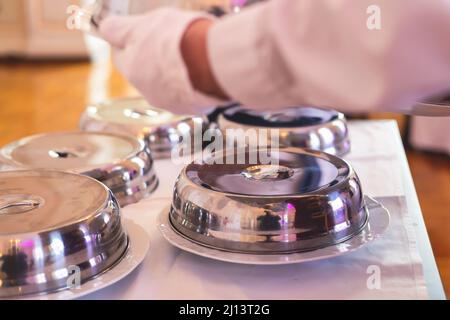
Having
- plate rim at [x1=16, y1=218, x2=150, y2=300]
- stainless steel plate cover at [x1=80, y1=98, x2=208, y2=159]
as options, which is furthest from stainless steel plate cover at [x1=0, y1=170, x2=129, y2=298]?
stainless steel plate cover at [x1=80, y1=98, x2=208, y2=159]

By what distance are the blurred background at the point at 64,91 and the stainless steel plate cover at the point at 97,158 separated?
90 cm

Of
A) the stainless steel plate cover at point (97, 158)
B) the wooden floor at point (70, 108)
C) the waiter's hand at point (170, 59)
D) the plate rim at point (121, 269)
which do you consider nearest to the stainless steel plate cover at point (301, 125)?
the stainless steel plate cover at point (97, 158)

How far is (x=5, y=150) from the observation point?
91 centimetres

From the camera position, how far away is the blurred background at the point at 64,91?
2121mm

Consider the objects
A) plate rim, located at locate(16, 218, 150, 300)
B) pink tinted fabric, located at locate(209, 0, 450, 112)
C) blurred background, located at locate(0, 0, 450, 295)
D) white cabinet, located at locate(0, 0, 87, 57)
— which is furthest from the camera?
white cabinet, located at locate(0, 0, 87, 57)

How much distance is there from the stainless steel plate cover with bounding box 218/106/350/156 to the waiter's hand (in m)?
0.42

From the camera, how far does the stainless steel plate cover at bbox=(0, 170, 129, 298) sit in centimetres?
60

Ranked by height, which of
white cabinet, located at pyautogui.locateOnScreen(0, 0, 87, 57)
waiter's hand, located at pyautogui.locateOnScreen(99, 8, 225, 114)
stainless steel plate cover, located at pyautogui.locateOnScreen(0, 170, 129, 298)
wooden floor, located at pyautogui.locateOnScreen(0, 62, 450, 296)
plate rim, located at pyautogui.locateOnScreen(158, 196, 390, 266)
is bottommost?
wooden floor, located at pyautogui.locateOnScreen(0, 62, 450, 296)

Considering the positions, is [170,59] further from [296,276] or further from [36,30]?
[36,30]

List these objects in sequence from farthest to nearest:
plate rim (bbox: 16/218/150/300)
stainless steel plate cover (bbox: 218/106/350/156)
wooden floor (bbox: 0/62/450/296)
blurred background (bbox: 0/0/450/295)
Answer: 1. blurred background (bbox: 0/0/450/295)
2. wooden floor (bbox: 0/62/450/296)
3. stainless steel plate cover (bbox: 218/106/350/156)
4. plate rim (bbox: 16/218/150/300)

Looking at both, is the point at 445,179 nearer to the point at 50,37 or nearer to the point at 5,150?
the point at 5,150

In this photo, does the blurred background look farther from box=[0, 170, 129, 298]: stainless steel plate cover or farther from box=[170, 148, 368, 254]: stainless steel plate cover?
box=[0, 170, 129, 298]: stainless steel plate cover

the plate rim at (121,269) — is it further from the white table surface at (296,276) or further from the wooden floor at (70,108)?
the wooden floor at (70,108)
